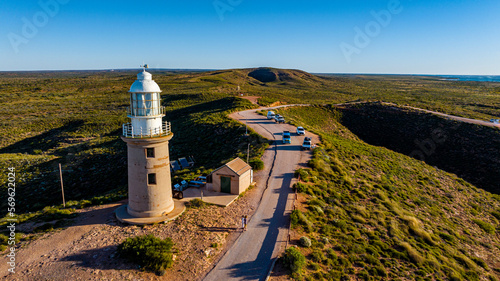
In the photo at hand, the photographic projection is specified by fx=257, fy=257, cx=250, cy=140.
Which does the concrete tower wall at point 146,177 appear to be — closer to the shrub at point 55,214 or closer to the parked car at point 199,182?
the shrub at point 55,214

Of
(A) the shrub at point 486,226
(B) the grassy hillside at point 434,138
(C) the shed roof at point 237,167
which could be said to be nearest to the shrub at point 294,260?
(C) the shed roof at point 237,167

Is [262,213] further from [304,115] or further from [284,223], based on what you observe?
[304,115]

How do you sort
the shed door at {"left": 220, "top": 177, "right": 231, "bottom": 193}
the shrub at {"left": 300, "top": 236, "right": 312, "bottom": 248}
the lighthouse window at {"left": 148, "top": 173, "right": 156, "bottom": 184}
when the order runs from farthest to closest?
1. the shed door at {"left": 220, "top": 177, "right": 231, "bottom": 193}
2. the lighthouse window at {"left": 148, "top": 173, "right": 156, "bottom": 184}
3. the shrub at {"left": 300, "top": 236, "right": 312, "bottom": 248}

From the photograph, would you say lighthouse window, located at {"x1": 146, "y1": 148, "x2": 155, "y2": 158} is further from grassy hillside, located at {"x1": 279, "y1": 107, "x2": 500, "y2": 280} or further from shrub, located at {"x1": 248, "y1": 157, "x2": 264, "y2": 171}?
shrub, located at {"x1": 248, "y1": 157, "x2": 264, "y2": 171}

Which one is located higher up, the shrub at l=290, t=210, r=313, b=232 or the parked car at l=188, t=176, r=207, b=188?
the parked car at l=188, t=176, r=207, b=188

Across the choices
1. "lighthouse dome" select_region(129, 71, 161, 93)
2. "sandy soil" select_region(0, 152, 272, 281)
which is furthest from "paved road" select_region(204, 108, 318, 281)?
"lighthouse dome" select_region(129, 71, 161, 93)

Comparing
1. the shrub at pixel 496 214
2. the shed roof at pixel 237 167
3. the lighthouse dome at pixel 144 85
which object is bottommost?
the shrub at pixel 496 214

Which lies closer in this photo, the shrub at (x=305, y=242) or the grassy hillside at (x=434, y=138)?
the shrub at (x=305, y=242)
